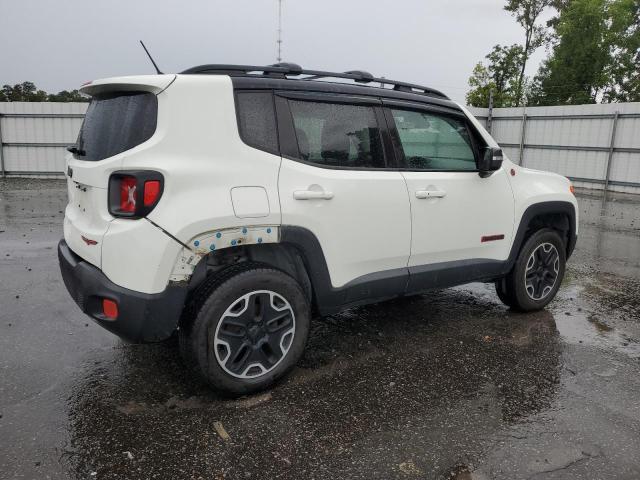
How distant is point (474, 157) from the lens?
4.08 metres

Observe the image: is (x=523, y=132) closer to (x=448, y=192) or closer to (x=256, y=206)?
(x=448, y=192)

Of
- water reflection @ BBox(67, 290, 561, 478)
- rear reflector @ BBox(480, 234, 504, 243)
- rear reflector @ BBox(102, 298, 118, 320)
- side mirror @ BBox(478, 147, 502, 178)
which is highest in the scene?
side mirror @ BBox(478, 147, 502, 178)

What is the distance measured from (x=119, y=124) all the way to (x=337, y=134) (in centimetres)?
132

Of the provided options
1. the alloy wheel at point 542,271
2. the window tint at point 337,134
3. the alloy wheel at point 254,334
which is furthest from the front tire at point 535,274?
the alloy wheel at point 254,334

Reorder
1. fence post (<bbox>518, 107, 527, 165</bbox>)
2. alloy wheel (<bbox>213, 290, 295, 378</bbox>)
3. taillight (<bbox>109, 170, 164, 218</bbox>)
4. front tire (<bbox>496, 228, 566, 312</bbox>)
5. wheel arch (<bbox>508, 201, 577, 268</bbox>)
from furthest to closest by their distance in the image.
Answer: fence post (<bbox>518, 107, 527, 165</bbox>), front tire (<bbox>496, 228, 566, 312</bbox>), wheel arch (<bbox>508, 201, 577, 268</bbox>), alloy wheel (<bbox>213, 290, 295, 378</bbox>), taillight (<bbox>109, 170, 164, 218</bbox>)

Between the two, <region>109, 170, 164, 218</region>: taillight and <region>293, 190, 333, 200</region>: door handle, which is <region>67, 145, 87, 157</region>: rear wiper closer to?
<region>109, 170, 164, 218</region>: taillight

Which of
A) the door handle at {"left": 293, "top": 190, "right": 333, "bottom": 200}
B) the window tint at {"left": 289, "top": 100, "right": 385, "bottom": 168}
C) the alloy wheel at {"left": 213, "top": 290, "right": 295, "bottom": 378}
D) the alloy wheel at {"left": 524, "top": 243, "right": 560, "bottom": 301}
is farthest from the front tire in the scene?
the alloy wheel at {"left": 213, "top": 290, "right": 295, "bottom": 378}

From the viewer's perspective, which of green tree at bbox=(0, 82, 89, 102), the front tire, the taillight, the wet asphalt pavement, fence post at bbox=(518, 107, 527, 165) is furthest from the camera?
green tree at bbox=(0, 82, 89, 102)

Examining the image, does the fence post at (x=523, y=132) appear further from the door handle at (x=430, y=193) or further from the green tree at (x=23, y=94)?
the green tree at (x=23, y=94)

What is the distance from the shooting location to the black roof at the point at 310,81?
3.01m

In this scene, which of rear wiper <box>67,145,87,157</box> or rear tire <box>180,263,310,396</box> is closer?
rear tire <box>180,263,310,396</box>

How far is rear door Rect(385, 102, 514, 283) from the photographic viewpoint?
3652mm

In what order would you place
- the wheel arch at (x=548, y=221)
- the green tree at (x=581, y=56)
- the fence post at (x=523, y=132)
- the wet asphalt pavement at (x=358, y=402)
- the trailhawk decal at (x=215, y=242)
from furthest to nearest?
1. the green tree at (x=581, y=56)
2. the fence post at (x=523, y=132)
3. the wheel arch at (x=548, y=221)
4. the trailhawk decal at (x=215, y=242)
5. the wet asphalt pavement at (x=358, y=402)

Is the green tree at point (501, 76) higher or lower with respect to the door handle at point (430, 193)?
higher
